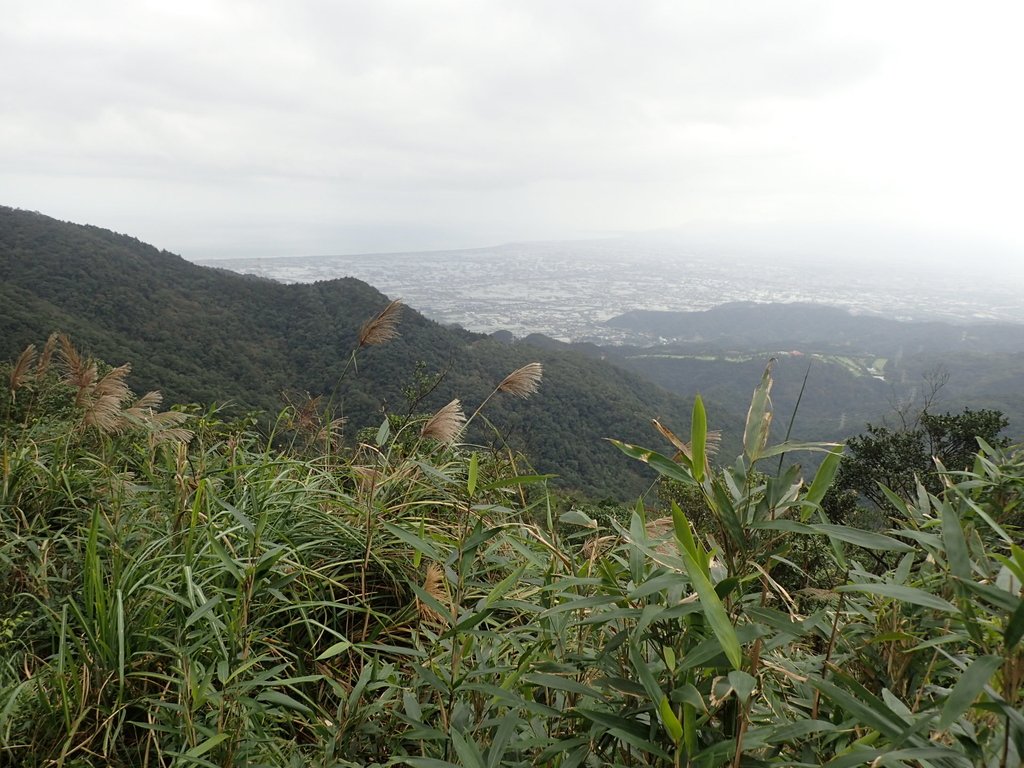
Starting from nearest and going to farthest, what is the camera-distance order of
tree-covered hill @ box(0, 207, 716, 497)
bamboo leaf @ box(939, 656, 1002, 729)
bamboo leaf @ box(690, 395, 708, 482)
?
1. bamboo leaf @ box(939, 656, 1002, 729)
2. bamboo leaf @ box(690, 395, 708, 482)
3. tree-covered hill @ box(0, 207, 716, 497)

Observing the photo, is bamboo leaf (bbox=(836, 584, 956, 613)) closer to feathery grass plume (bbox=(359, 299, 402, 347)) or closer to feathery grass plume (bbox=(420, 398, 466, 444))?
feathery grass plume (bbox=(420, 398, 466, 444))

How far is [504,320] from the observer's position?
249 ft

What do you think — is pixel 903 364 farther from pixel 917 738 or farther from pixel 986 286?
pixel 986 286

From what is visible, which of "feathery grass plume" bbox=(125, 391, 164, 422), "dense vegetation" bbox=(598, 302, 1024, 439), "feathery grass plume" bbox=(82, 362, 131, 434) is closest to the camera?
"feathery grass plume" bbox=(82, 362, 131, 434)

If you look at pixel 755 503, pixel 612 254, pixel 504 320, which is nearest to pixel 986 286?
pixel 612 254

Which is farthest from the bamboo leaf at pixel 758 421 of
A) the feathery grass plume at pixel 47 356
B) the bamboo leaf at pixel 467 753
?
the feathery grass plume at pixel 47 356

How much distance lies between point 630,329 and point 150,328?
79.0m

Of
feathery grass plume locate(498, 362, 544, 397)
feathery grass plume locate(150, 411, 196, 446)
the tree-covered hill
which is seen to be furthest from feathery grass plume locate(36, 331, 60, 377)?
the tree-covered hill

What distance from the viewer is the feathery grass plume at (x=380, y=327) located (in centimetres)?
235

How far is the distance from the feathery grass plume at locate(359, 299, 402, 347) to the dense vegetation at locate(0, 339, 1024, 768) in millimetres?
606

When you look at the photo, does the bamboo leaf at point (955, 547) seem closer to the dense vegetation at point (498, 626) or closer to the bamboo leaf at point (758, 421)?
the dense vegetation at point (498, 626)

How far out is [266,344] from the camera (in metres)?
34.2

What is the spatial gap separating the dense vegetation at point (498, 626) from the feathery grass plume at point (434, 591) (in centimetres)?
1

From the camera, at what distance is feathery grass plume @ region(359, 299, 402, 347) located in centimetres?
235
